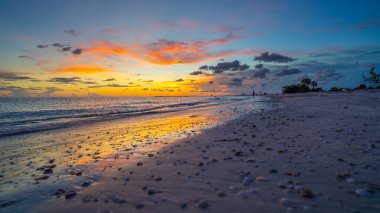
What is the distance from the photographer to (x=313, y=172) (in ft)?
16.4

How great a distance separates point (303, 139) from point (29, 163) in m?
10.4

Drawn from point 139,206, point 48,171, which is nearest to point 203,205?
point 139,206

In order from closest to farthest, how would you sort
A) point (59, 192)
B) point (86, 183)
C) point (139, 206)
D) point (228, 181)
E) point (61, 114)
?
point (139, 206) < point (228, 181) < point (59, 192) < point (86, 183) < point (61, 114)

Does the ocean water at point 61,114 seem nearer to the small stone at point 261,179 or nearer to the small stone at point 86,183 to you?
the small stone at point 86,183

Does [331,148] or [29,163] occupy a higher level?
[331,148]

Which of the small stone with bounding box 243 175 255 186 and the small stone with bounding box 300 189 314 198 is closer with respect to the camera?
the small stone with bounding box 300 189 314 198

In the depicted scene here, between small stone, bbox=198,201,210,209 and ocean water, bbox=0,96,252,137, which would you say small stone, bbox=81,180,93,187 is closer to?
small stone, bbox=198,201,210,209

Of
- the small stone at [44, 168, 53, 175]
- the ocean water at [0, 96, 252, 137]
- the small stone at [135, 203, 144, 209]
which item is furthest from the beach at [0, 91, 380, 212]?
the ocean water at [0, 96, 252, 137]

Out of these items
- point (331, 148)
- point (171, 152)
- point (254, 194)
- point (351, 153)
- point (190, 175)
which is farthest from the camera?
point (171, 152)

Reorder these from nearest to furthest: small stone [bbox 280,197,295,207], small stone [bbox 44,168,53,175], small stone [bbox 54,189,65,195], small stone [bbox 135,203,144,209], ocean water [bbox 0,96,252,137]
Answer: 1. small stone [bbox 280,197,295,207]
2. small stone [bbox 135,203,144,209]
3. small stone [bbox 54,189,65,195]
4. small stone [bbox 44,168,53,175]
5. ocean water [bbox 0,96,252,137]

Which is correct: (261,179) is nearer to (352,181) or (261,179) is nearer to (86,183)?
(352,181)

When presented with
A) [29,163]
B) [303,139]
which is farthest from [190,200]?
[29,163]

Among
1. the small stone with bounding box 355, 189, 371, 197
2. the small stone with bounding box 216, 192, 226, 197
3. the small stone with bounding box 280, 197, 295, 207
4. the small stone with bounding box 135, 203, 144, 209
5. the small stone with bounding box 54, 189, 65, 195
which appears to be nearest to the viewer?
the small stone with bounding box 280, 197, 295, 207

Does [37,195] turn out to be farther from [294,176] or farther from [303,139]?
[303,139]
